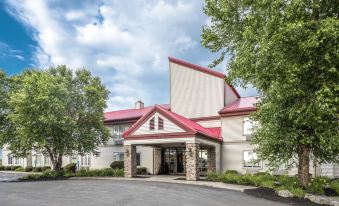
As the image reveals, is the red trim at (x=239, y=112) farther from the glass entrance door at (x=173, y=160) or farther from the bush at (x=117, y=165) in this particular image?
the bush at (x=117, y=165)

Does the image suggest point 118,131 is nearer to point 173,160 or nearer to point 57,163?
point 57,163

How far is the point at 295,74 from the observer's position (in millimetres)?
15922

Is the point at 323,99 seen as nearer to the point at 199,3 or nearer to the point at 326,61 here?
the point at 326,61

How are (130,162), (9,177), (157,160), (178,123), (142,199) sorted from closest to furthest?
1. (142,199)
2. (178,123)
3. (130,162)
4. (157,160)
5. (9,177)

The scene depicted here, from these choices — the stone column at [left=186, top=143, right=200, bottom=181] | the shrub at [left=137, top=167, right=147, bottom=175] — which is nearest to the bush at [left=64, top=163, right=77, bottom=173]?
the shrub at [left=137, top=167, right=147, bottom=175]

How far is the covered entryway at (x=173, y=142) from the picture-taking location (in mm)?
25781

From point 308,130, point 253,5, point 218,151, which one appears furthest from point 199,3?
point 218,151

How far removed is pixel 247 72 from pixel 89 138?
20.1m

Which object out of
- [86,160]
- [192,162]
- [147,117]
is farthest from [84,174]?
[192,162]

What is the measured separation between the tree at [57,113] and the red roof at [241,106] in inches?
528

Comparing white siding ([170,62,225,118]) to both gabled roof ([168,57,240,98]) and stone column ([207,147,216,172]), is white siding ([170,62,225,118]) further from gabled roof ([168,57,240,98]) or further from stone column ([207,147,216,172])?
stone column ([207,147,216,172])

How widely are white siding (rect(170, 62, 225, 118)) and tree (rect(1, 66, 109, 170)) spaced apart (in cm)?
807

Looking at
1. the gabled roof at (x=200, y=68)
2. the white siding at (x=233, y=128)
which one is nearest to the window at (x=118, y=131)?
the gabled roof at (x=200, y=68)

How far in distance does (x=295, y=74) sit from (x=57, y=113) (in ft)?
73.7
